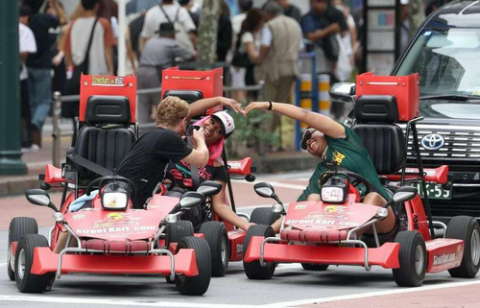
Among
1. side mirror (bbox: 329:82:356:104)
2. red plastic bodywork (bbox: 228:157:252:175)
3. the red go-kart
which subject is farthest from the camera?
side mirror (bbox: 329:82:356:104)

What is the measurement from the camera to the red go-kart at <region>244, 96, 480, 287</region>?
11328 mm

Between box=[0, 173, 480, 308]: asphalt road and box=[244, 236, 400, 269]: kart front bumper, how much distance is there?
0.21 meters

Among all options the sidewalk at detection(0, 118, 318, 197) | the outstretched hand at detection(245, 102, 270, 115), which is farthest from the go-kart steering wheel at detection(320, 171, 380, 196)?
the sidewalk at detection(0, 118, 318, 197)

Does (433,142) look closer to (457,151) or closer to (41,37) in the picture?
(457,151)

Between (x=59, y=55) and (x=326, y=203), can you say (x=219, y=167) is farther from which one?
(x=59, y=55)

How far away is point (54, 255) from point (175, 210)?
916 mm

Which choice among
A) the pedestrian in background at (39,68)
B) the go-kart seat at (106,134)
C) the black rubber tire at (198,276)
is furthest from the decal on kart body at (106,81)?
the pedestrian in background at (39,68)

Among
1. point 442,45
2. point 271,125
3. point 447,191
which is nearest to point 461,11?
point 442,45

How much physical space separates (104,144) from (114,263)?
6.38ft

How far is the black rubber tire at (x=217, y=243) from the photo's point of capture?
39.1 ft

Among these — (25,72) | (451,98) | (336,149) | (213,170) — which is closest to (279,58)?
(25,72)

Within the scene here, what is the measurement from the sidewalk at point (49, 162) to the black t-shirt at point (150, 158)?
7.19 metres

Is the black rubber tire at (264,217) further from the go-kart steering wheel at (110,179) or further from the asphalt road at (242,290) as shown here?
the go-kart steering wheel at (110,179)

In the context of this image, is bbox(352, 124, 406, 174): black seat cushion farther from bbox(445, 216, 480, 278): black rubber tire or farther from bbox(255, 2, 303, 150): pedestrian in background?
bbox(255, 2, 303, 150): pedestrian in background
